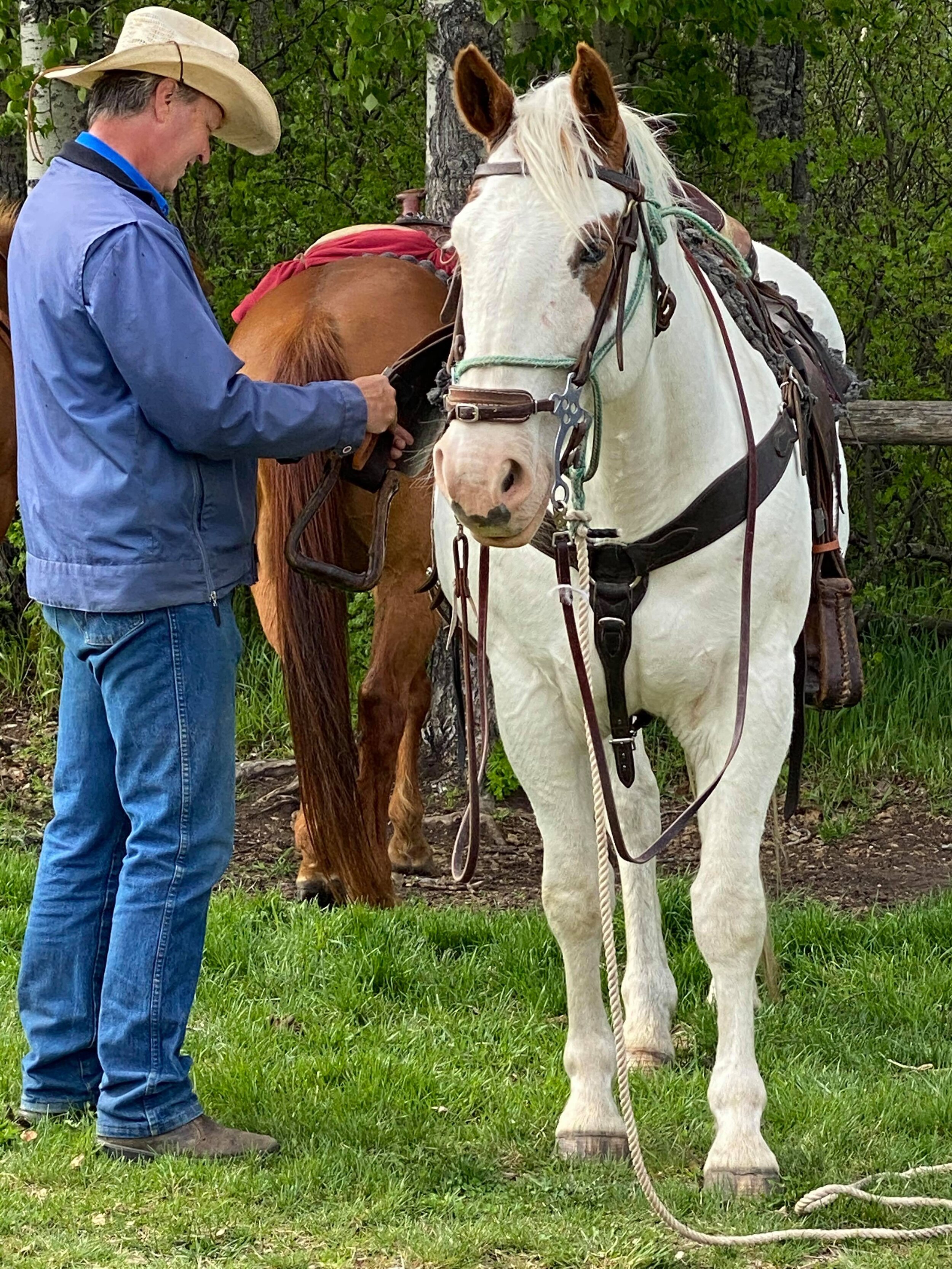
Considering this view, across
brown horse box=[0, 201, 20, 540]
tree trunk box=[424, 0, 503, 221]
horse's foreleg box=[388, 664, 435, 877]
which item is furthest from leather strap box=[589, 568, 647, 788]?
tree trunk box=[424, 0, 503, 221]

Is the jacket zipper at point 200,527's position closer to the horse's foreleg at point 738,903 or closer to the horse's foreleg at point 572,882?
the horse's foreleg at point 572,882

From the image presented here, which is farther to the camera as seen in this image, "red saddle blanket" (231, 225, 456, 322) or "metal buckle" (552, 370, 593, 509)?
"red saddle blanket" (231, 225, 456, 322)

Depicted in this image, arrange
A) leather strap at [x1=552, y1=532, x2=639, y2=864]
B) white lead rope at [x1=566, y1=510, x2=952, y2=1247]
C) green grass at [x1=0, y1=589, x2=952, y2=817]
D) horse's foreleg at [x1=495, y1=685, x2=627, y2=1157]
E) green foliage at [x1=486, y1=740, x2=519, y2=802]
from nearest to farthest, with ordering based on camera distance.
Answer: white lead rope at [x1=566, y1=510, x2=952, y2=1247] < leather strap at [x1=552, y1=532, x2=639, y2=864] < horse's foreleg at [x1=495, y1=685, x2=627, y2=1157] < green foliage at [x1=486, y1=740, x2=519, y2=802] < green grass at [x1=0, y1=589, x2=952, y2=817]

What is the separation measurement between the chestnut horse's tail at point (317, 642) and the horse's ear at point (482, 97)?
1.76 meters

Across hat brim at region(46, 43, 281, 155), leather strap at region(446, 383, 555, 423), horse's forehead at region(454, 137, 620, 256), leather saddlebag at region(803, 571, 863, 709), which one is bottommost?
leather saddlebag at region(803, 571, 863, 709)

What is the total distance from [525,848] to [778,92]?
398 cm

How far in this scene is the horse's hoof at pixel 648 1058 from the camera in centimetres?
393

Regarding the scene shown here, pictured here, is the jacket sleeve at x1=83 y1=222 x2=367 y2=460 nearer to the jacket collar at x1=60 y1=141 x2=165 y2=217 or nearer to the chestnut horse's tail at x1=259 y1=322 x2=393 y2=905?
the jacket collar at x1=60 y1=141 x2=165 y2=217

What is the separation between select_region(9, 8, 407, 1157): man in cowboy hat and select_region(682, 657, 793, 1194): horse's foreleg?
1011 millimetres

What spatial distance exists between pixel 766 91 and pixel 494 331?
5.48m

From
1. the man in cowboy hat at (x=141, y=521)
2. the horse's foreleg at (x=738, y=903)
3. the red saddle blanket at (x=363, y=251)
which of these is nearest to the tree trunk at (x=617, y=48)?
the red saddle blanket at (x=363, y=251)

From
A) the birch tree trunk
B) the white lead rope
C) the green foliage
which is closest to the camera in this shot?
the white lead rope

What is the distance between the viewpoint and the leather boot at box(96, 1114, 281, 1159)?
3281 mm

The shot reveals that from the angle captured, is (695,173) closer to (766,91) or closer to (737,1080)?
(766,91)
